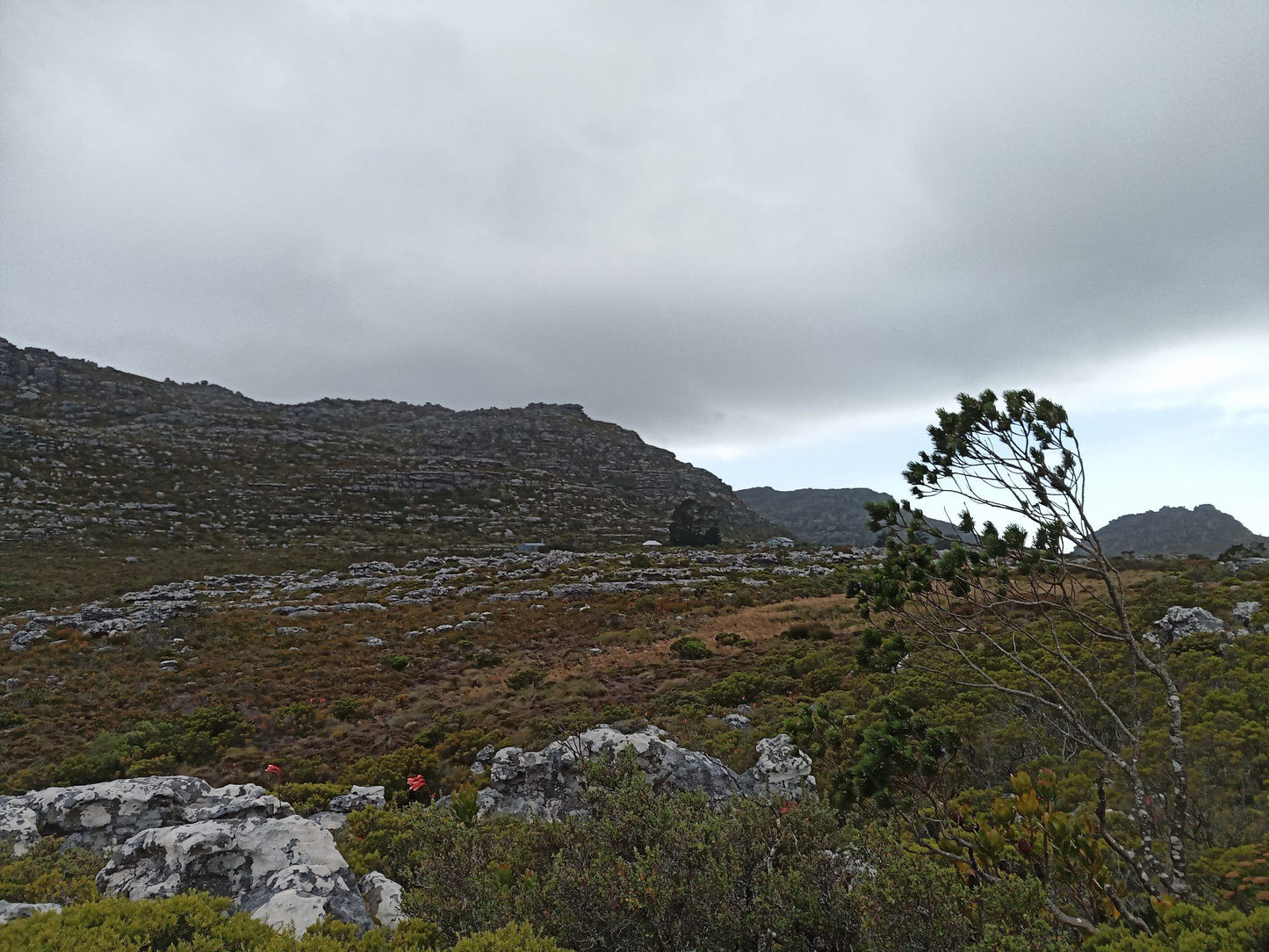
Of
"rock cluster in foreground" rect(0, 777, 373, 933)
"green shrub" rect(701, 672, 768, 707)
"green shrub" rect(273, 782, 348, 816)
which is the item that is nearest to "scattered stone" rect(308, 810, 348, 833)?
"green shrub" rect(273, 782, 348, 816)

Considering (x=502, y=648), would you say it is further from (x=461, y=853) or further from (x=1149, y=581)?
(x=1149, y=581)

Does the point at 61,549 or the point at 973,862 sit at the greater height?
the point at 973,862

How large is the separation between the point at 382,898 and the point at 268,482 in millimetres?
89143

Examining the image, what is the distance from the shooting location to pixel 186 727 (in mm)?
16750

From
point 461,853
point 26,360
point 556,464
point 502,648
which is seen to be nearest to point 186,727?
point 502,648

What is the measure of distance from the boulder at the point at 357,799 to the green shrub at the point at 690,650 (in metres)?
13.8

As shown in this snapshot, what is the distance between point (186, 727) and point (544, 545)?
52634 mm

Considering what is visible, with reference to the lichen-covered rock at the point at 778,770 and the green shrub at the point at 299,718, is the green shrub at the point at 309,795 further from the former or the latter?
the lichen-covered rock at the point at 778,770

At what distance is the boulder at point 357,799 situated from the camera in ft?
37.8

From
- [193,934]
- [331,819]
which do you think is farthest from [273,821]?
[331,819]

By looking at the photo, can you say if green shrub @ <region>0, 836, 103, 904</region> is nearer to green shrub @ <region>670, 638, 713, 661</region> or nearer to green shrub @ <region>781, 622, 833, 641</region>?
green shrub @ <region>670, 638, 713, 661</region>

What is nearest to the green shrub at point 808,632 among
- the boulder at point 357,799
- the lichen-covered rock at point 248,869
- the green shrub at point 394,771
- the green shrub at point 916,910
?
the green shrub at point 394,771

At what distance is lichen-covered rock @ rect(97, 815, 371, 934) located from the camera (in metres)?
6.32

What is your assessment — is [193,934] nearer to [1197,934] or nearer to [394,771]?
[1197,934]
